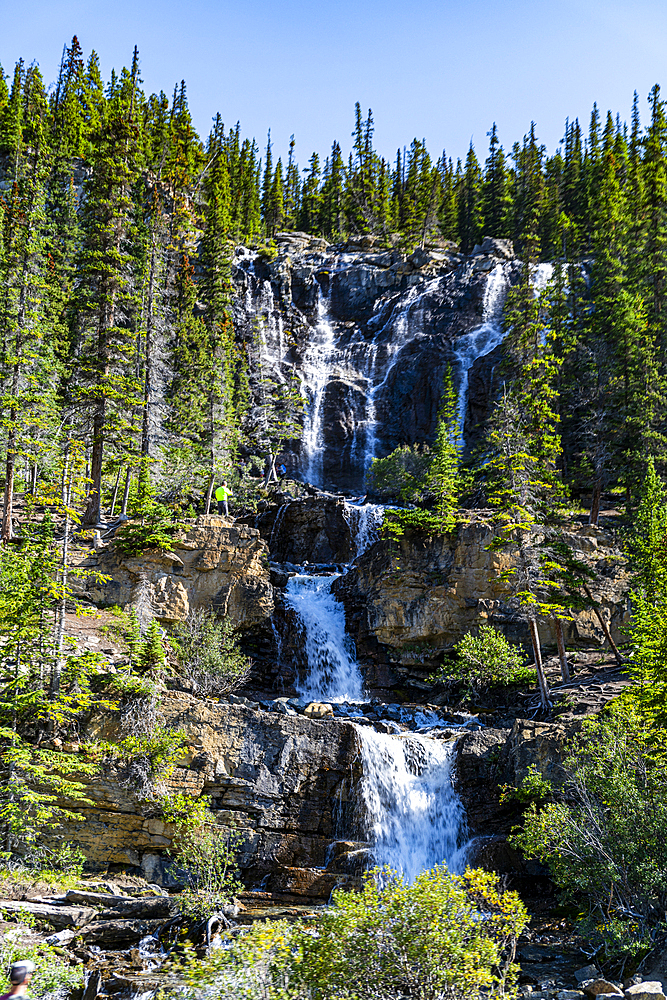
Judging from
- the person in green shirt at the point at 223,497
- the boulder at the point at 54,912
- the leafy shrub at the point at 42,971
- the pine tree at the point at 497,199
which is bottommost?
the boulder at the point at 54,912

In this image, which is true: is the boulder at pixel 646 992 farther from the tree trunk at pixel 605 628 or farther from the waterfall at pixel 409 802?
the tree trunk at pixel 605 628

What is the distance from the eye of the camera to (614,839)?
14.5 metres

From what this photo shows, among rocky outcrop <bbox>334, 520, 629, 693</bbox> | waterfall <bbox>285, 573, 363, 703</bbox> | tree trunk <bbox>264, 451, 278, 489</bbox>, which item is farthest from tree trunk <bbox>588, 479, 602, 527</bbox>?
tree trunk <bbox>264, 451, 278, 489</bbox>

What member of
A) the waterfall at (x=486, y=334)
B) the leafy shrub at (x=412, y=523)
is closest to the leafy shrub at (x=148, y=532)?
the leafy shrub at (x=412, y=523)

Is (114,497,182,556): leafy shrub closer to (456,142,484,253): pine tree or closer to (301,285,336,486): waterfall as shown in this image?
(301,285,336,486): waterfall

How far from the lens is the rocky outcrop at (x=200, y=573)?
2820 centimetres

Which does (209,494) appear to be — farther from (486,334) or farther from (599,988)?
(486,334)

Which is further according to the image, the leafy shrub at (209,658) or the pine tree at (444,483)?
the pine tree at (444,483)

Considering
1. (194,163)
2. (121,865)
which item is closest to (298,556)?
(121,865)

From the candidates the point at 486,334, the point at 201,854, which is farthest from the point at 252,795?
the point at 486,334

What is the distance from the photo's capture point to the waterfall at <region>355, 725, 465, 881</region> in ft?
69.1

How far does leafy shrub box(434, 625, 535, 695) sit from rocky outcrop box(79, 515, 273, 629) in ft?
28.6

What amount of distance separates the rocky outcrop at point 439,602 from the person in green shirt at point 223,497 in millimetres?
8662

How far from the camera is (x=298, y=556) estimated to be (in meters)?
35.0
